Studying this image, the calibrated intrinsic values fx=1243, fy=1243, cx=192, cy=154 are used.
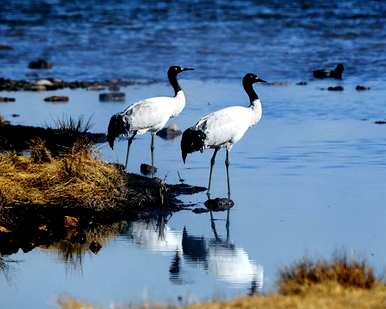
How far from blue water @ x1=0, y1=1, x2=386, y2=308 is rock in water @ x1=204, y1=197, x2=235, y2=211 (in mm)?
162

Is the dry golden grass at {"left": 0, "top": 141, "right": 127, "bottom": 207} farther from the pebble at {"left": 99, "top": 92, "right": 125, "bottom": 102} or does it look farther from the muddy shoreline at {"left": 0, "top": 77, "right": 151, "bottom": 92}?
the muddy shoreline at {"left": 0, "top": 77, "right": 151, "bottom": 92}

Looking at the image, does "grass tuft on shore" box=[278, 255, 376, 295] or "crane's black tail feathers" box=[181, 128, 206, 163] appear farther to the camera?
"crane's black tail feathers" box=[181, 128, 206, 163]

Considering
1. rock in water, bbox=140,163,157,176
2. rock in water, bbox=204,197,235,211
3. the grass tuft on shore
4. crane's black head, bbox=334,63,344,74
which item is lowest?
rock in water, bbox=204,197,235,211

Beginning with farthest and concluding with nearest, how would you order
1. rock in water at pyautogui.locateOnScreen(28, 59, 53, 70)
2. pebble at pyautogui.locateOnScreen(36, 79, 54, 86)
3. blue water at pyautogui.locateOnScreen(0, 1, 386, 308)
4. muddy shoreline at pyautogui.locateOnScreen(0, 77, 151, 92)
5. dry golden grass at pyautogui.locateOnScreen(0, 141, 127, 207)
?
rock in water at pyautogui.locateOnScreen(28, 59, 53, 70)
pebble at pyautogui.locateOnScreen(36, 79, 54, 86)
muddy shoreline at pyautogui.locateOnScreen(0, 77, 151, 92)
dry golden grass at pyautogui.locateOnScreen(0, 141, 127, 207)
blue water at pyautogui.locateOnScreen(0, 1, 386, 308)

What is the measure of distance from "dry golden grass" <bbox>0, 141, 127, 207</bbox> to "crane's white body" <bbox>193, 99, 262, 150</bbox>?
1.55 m

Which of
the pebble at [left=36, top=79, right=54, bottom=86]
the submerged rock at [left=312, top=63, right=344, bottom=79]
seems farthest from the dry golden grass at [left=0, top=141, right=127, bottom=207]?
the submerged rock at [left=312, top=63, right=344, bottom=79]

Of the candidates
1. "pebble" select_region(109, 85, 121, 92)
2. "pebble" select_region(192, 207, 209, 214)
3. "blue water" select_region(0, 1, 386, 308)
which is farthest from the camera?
"pebble" select_region(109, 85, 121, 92)

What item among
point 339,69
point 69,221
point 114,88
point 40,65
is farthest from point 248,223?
point 40,65

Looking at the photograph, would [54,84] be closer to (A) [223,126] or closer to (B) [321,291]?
(A) [223,126]

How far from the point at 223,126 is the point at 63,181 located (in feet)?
8.26

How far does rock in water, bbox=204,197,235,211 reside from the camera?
14453 mm

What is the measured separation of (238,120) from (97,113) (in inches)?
250

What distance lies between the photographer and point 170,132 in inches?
780

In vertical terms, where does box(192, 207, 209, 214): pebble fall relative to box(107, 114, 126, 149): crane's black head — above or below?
Answer: below
